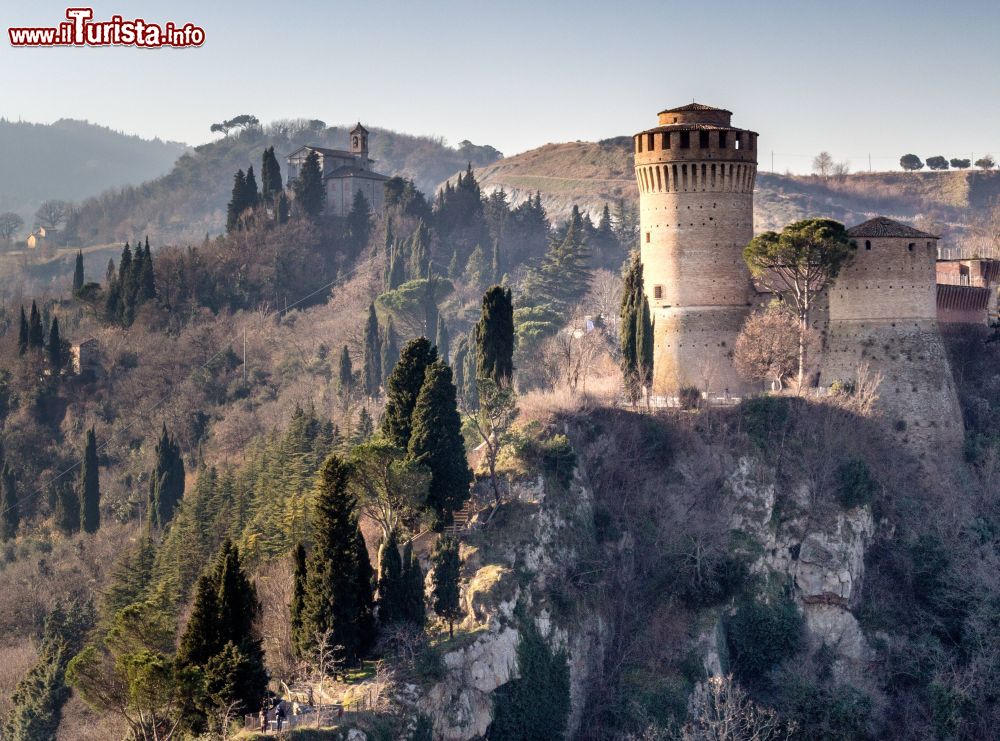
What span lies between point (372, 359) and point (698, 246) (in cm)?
2532

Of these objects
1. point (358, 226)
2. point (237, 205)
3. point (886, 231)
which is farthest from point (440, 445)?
point (358, 226)

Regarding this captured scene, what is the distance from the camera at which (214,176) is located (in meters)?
173

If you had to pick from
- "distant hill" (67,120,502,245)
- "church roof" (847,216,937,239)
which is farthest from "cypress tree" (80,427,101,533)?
"distant hill" (67,120,502,245)

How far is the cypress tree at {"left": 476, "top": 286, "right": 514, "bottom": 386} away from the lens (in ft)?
144

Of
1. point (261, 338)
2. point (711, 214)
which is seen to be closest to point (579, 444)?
point (711, 214)

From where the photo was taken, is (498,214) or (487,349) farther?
(498,214)

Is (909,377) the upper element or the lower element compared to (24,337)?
lower

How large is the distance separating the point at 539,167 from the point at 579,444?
83518 mm

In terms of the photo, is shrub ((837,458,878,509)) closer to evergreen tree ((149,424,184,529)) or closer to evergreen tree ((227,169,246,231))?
evergreen tree ((149,424,184,529))

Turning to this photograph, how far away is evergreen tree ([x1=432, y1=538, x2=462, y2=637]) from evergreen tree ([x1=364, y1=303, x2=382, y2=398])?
3081cm

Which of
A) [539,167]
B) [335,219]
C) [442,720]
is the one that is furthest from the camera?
[539,167]

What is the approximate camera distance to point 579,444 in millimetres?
43250

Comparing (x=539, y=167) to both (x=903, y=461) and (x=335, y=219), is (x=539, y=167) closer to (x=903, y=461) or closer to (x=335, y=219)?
(x=335, y=219)

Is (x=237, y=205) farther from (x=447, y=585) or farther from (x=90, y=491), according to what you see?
(x=447, y=585)
